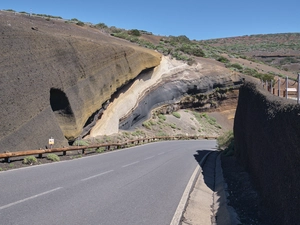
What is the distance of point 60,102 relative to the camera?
2406cm

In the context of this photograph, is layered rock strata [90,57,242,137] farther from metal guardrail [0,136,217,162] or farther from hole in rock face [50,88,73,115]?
hole in rock face [50,88,73,115]

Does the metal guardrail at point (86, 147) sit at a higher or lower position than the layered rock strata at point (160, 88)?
lower

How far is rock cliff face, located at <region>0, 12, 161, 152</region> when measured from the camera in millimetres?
18062

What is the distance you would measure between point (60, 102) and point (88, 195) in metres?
14.5

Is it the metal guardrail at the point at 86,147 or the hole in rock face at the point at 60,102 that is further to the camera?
the hole in rock face at the point at 60,102

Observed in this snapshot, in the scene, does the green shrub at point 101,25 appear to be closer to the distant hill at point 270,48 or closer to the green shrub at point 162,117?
the green shrub at point 162,117

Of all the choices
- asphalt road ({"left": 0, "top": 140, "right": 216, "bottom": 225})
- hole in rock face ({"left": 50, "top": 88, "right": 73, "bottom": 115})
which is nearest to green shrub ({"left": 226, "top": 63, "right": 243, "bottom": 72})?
hole in rock face ({"left": 50, "top": 88, "right": 73, "bottom": 115})

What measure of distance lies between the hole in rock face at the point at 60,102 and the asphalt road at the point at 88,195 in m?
7.82

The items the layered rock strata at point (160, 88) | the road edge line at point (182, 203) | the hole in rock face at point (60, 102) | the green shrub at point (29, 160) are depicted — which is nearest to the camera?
the road edge line at point (182, 203)

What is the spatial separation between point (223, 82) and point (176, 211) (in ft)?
171

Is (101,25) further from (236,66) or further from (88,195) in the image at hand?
(88,195)

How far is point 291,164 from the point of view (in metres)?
7.32

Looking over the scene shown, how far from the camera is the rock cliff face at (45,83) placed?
59.3 ft

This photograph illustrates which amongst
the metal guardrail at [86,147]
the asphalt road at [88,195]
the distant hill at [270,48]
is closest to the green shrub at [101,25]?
the metal guardrail at [86,147]
